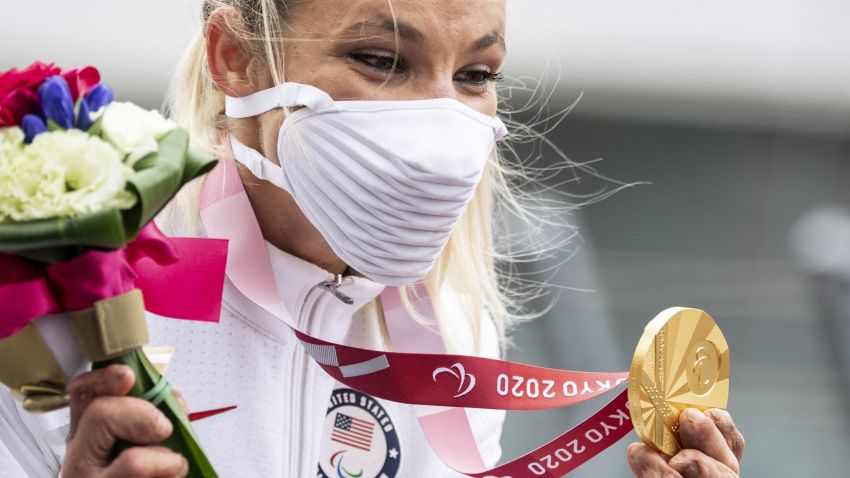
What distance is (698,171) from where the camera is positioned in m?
10.8

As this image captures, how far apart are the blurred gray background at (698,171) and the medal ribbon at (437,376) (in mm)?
2974

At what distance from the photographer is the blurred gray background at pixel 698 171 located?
6.05 meters

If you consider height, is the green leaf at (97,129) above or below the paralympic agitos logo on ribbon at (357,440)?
above

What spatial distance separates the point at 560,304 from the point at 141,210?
15.5ft

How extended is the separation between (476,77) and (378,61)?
186 mm

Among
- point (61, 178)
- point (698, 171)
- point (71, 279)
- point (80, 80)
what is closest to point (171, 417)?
point (71, 279)

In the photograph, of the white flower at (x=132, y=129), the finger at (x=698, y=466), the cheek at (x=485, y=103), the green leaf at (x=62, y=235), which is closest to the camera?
the green leaf at (x=62, y=235)

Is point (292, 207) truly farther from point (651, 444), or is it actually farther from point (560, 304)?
point (560, 304)

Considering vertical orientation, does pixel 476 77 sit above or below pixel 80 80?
above

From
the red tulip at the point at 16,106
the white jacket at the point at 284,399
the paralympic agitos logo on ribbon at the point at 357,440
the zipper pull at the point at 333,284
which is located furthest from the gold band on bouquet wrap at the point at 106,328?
the paralympic agitos logo on ribbon at the point at 357,440

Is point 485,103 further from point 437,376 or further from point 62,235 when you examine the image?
point 62,235

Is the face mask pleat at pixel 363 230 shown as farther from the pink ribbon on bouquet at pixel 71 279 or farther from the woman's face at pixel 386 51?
the pink ribbon on bouquet at pixel 71 279

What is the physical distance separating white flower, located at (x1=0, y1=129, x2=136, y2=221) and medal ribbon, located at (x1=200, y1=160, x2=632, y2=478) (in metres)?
0.68

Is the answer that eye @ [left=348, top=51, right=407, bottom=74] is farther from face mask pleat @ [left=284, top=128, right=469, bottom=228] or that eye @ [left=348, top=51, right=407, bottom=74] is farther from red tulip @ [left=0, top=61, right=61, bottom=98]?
red tulip @ [left=0, top=61, right=61, bottom=98]
